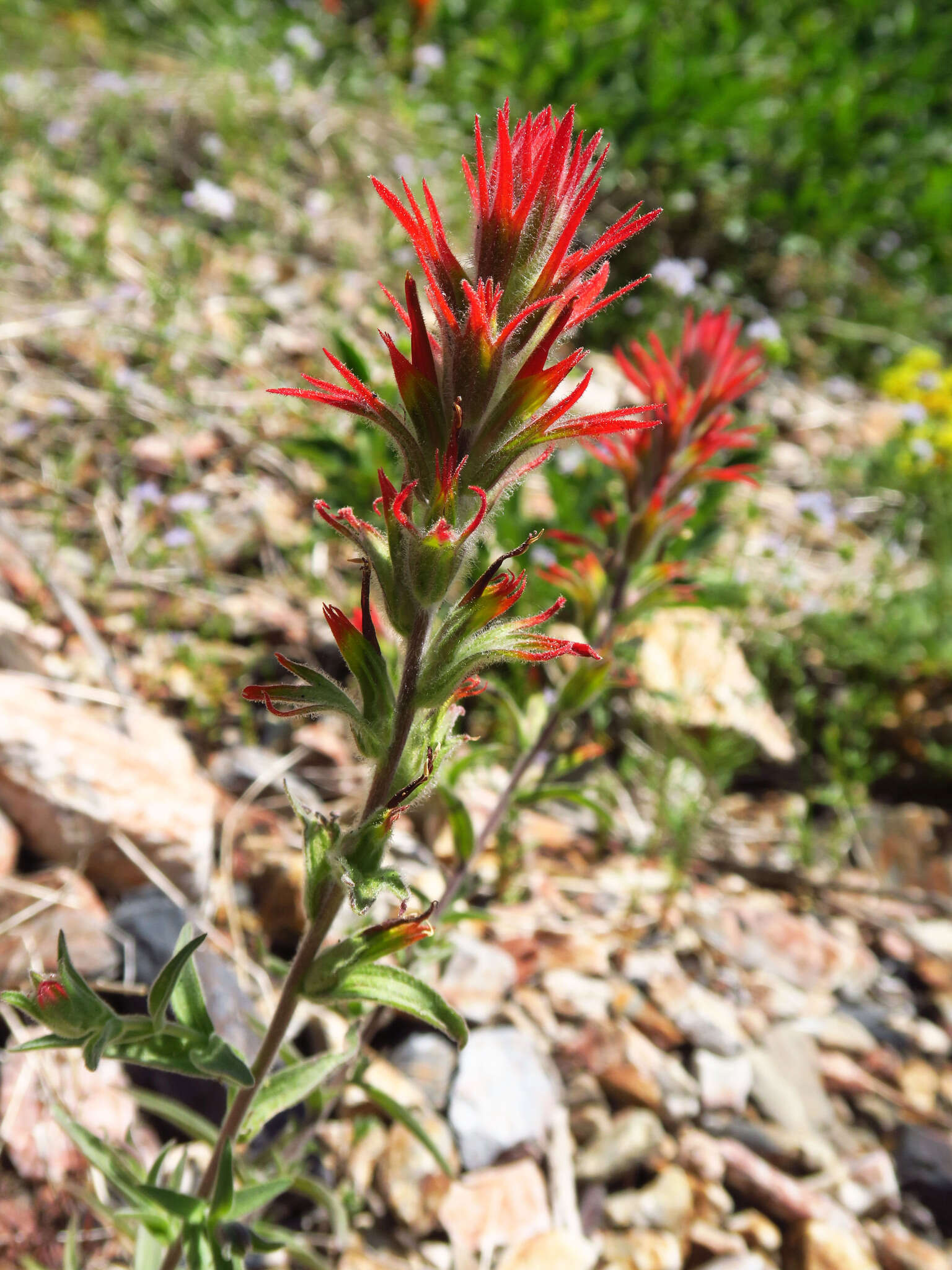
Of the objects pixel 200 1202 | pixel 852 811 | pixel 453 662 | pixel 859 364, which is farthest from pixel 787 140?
pixel 200 1202

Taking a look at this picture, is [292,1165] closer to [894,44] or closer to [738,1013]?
[738,1013]

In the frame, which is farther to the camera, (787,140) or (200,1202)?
(787,140)

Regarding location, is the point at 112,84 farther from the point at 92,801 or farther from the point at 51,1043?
the point at 51,1043

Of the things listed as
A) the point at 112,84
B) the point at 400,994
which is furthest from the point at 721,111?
the point at 400,994

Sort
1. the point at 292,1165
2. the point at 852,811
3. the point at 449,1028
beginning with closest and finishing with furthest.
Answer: the point at 449,1028
the point at 292,1165
the point at 852,811

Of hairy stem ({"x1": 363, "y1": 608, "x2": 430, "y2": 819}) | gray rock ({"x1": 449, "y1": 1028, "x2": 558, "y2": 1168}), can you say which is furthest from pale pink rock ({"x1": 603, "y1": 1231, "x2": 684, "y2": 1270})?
hairy stem ({"x1": 363, "y1": 608, "x2": 430, "y2": 819})
